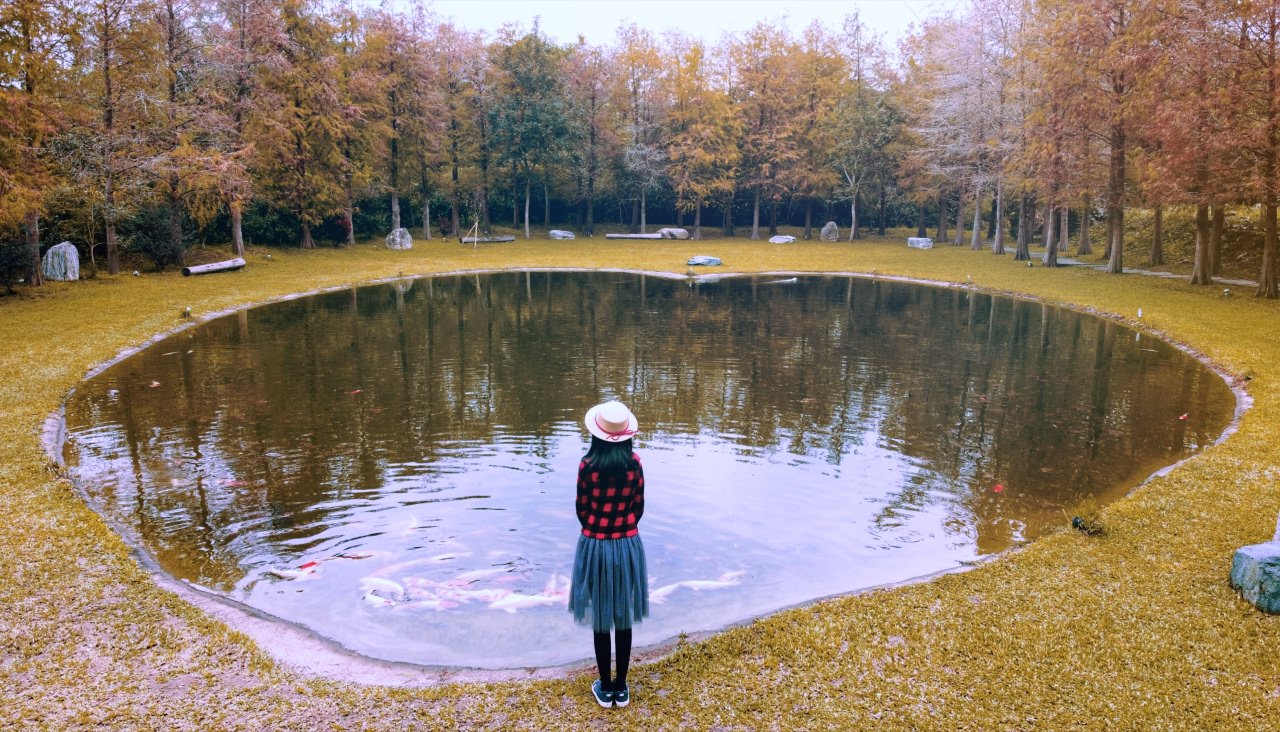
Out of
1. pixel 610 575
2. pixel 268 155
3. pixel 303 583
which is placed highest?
pixel 268 155

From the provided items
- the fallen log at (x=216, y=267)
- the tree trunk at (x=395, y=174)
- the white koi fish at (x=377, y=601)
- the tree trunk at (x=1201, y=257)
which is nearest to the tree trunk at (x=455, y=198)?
the tree trunk at (x=395, y=174)

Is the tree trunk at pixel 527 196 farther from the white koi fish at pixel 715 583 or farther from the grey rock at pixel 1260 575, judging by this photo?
the grey rock at pixel 1260 575

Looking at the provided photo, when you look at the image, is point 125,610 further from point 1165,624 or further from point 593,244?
point 593,244

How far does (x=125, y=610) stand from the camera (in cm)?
633

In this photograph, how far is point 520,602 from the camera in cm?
706

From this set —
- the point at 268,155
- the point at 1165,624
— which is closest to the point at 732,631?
the point at 1165,624

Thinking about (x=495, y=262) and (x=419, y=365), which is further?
(x=495, y=262)

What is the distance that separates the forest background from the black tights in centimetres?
2190

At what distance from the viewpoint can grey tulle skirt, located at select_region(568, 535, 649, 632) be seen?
526cm

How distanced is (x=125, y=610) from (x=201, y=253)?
1203 inches

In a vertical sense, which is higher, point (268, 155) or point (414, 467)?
point (268, 155)

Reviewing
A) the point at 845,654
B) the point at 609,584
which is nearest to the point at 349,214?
the point at 609,584

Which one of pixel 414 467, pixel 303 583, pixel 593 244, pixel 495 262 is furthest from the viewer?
pixel 593 244

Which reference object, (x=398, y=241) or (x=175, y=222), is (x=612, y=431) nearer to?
(x=175, y=222)
